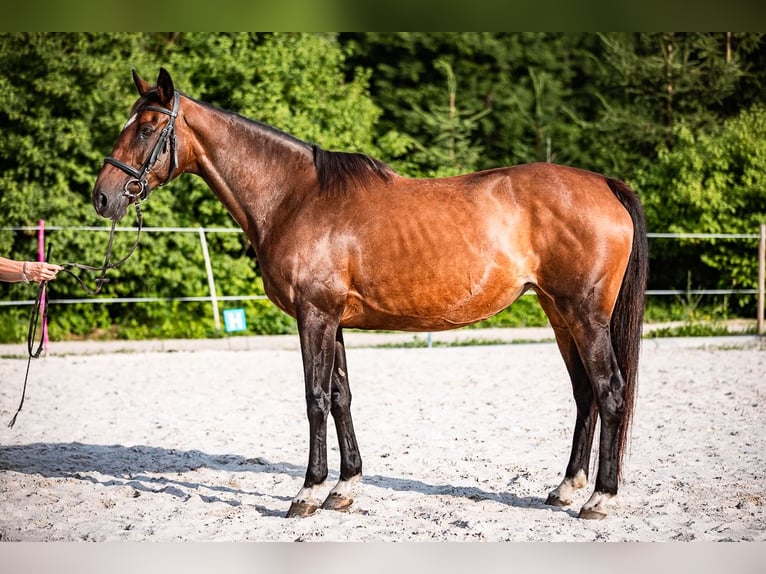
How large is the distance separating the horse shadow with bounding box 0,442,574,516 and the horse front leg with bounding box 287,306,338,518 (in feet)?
0.67

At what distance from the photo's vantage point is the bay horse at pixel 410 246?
160 inches

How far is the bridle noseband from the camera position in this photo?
4.07m

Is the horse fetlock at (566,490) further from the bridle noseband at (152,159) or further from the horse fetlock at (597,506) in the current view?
the bridle noseband at (152,159)

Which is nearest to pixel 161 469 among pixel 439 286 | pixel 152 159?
pixel 152 159

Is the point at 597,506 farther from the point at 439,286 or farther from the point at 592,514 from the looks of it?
the point at 439,286

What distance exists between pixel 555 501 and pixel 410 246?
1573mm

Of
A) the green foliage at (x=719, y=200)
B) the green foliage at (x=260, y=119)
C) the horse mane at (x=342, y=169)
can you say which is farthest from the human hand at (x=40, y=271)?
the green foliage at (x=719, y=200)

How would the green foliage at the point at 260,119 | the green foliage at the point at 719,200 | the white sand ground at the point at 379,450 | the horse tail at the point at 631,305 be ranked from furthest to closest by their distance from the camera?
the green foliage at the point at 719,200
the green foliage at the point at 260,119
the horse tail at the point at 631,305
the white sand ground at the point at 379,450

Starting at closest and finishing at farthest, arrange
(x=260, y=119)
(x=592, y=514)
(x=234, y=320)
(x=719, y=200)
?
(x=592, y=514), (x=234, y=320), (x=260, y=119), (x=719, y=200)

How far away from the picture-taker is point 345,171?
4273 millimetres

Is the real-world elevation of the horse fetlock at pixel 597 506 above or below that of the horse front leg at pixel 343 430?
below

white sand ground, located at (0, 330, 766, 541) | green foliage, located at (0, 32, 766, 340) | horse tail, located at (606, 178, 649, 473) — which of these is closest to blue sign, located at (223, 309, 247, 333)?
green foliage, located at (0, 32, 766, 340)

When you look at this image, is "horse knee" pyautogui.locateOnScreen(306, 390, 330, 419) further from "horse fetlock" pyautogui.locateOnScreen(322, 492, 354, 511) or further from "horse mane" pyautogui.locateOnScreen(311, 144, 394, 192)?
"horse mane" pyautogui.locateOnScreen(311, 144, 394, 192)

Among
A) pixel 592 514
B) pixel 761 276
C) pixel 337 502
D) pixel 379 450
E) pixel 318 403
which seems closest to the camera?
pixel 592 514
